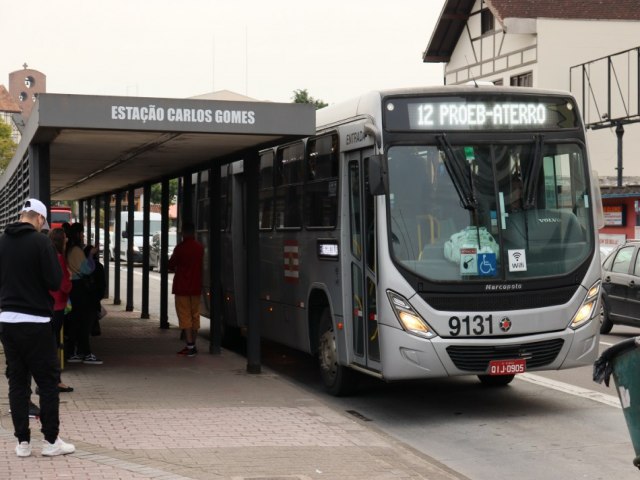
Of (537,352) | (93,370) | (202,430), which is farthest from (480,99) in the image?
(93,370)

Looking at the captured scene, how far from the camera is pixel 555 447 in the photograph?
9195 millimetres

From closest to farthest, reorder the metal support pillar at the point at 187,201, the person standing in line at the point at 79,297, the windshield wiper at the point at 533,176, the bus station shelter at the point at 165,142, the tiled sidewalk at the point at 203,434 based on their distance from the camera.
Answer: the tiled sidewalk at the point at 203,434, the windshield wiper at the point at 533,176, the bus station shelter at the point at 165,142, the person standing in line at the point at 79,297, the metal support pillar at the point at 187,201

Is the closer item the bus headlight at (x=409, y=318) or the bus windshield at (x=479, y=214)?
the bus headlight at (x=409, y=318)

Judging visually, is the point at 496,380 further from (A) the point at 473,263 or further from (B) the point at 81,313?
(B) the point at 81,313

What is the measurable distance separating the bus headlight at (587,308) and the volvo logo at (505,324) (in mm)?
686

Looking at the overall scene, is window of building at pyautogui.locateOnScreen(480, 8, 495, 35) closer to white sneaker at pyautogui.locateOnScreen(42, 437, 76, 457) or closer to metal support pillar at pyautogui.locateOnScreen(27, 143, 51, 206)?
metal support pillar at pyautogui.locateOnScreen(27, 143, 51, 206)

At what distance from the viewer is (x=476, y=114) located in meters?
10.6

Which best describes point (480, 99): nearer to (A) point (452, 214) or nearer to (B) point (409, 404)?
(A) point (452, 214)

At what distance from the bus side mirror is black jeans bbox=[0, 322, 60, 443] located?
11.3 feet

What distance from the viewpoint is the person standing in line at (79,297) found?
529 inches

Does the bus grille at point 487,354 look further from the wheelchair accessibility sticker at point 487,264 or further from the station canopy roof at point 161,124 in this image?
the station canopy roof at point 161,124

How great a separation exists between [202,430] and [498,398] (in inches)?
154

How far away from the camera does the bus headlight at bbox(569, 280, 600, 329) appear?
10.5 metres

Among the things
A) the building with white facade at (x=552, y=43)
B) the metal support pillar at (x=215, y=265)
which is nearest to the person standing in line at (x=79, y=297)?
the metal support pillar at (x=215, y=265)
